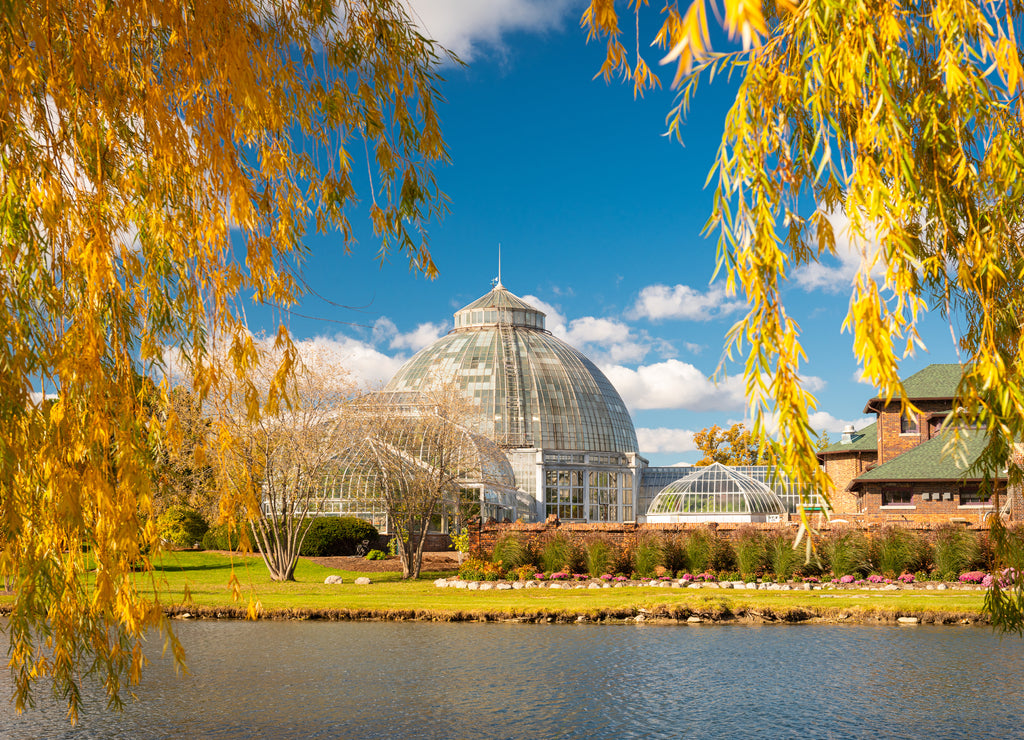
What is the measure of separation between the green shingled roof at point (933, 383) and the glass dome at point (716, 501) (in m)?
7.98

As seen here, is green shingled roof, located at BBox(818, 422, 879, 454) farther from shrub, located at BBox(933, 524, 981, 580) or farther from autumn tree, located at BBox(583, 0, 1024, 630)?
autumn tree, located at BBox(583, 0, 1024, 630)

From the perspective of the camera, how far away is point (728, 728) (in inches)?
388

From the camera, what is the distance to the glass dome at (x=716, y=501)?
149ft

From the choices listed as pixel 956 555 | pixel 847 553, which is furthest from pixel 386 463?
pixel 956 555

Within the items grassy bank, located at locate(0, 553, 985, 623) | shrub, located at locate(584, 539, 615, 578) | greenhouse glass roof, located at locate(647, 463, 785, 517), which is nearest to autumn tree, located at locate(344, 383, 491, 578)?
shrub, located at locate(584, 539, 615, 578)

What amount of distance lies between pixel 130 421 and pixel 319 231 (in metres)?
2.13

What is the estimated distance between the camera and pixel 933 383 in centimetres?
3975

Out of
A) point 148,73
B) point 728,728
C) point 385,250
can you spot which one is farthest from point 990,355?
point 728,728

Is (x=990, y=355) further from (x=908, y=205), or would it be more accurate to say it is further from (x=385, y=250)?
(x=385, y=250)

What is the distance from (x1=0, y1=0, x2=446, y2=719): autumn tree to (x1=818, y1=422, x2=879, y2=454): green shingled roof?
41.7 meters

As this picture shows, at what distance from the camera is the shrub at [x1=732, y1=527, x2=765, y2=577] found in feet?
86.4

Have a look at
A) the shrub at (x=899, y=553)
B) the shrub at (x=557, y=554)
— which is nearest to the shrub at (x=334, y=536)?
the shrub at (x=557, y=554)

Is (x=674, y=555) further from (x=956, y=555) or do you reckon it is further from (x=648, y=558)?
(x=956, y=555)

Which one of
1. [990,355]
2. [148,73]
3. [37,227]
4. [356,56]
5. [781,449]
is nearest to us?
[781,449]
